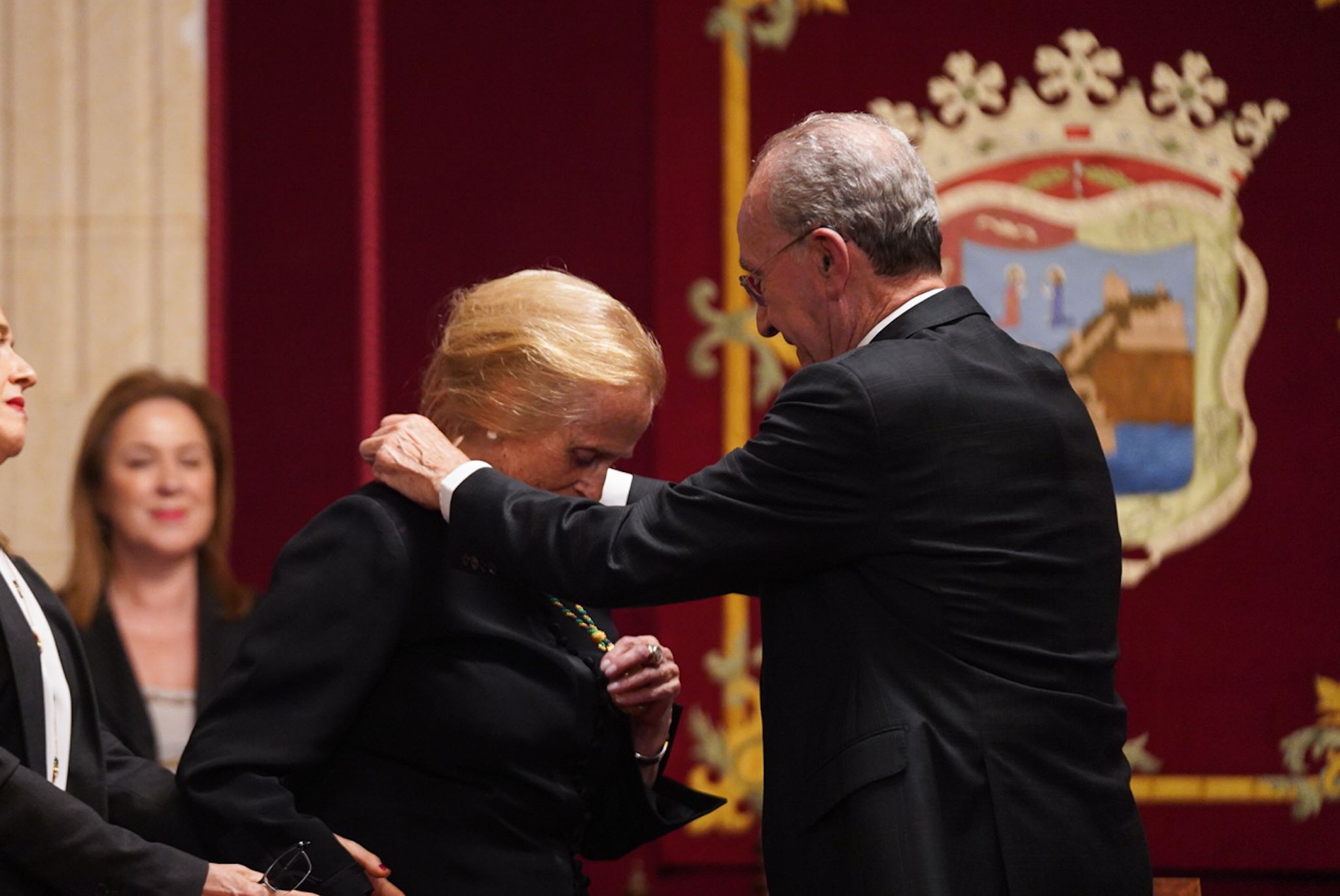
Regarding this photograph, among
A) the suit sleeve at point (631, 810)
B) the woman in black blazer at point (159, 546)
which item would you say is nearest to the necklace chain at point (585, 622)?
the suit sleeve at point (631, 810)

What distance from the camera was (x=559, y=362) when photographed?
1.88m

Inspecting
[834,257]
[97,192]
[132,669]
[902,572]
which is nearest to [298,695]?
[902,572]

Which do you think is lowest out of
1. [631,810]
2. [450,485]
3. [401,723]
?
[631,810]

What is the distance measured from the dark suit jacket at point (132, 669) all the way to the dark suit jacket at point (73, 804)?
45.2 inches

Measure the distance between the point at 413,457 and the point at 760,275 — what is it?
541 mm

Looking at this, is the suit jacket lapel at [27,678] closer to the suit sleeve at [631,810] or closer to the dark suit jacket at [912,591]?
the dark suit jacket at [912,591]

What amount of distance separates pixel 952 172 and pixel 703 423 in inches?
37.6

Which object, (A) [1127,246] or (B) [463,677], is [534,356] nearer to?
(B) [463,677]

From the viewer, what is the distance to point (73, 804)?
1.70 meters

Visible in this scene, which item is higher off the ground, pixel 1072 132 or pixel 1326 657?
pixel 1072 132

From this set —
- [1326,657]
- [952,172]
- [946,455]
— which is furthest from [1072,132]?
[946,455]

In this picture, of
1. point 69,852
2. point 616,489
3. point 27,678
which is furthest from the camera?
point 616,489

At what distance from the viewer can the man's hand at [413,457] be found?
5.99 feet

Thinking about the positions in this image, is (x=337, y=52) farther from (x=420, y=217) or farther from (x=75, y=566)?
(x=75, y=566)
